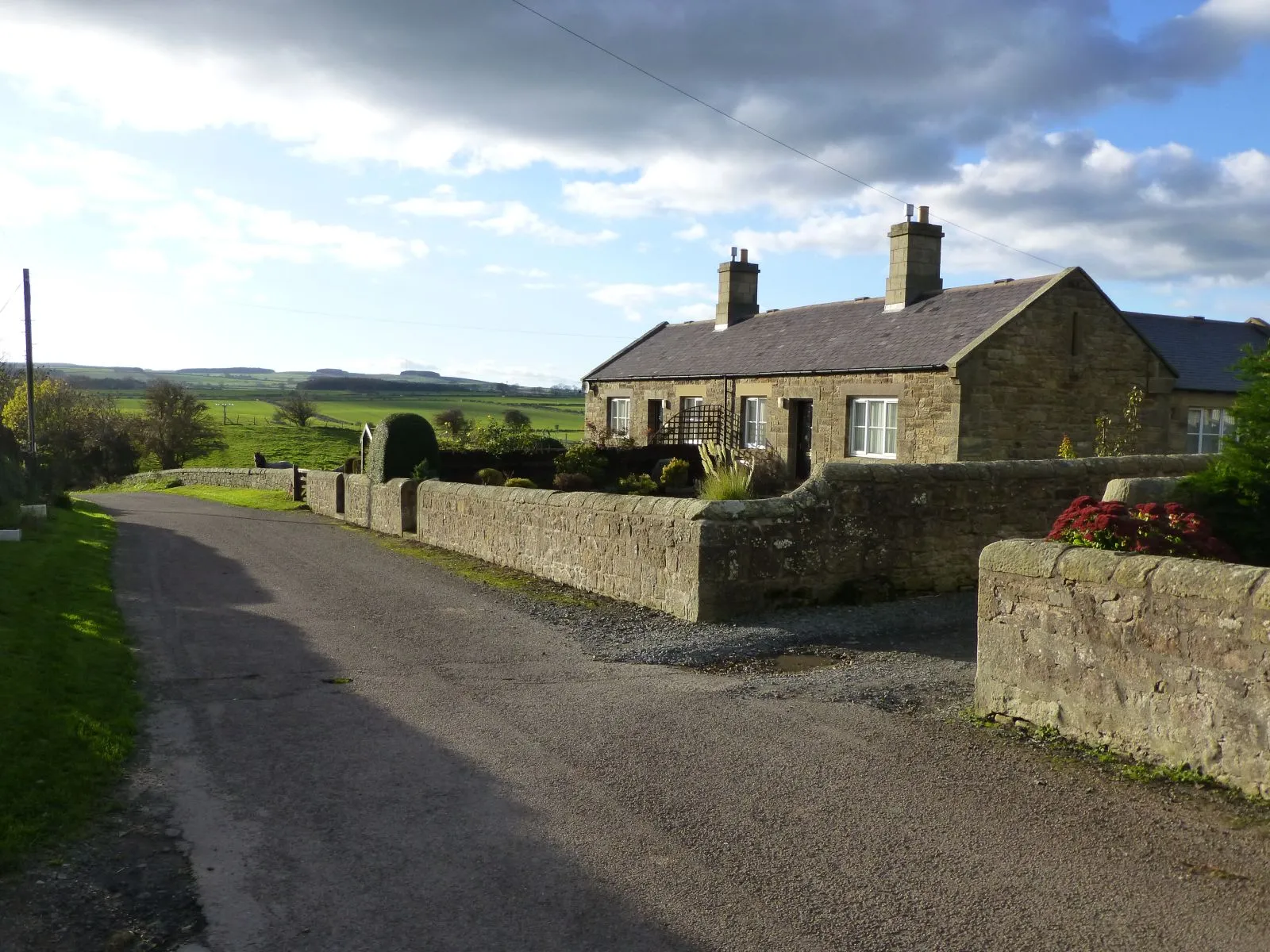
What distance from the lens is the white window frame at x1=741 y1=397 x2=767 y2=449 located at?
24188mm

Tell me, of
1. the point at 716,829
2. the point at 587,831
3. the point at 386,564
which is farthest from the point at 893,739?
the point at 386,564

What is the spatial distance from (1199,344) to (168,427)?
4892 cm

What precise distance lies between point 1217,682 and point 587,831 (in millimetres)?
3235

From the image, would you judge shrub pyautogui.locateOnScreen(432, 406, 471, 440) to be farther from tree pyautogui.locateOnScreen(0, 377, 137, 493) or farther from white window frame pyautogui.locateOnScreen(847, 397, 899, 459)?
tree pyautogui.locateOnScreen(0, 377, 137, 493)

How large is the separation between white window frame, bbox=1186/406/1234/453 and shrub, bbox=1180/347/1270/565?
1656 centimetres

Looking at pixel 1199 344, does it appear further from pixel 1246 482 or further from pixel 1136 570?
pixel 1136 570

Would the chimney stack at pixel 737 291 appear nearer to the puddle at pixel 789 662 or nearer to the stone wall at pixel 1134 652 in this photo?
the puddle at pixel 789 662

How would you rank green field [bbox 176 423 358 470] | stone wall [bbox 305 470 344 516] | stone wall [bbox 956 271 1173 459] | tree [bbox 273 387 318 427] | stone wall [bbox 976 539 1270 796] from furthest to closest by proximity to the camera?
tree [bbox 273 387 318 427] < green field [bbox 176 423 358 470] < stone wall [bbox 305 470 344 516] < stone wall [bbox 956 271 1173 459] < stone wall [bbox 976 539 1270 796]

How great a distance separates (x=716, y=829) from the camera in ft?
15.5

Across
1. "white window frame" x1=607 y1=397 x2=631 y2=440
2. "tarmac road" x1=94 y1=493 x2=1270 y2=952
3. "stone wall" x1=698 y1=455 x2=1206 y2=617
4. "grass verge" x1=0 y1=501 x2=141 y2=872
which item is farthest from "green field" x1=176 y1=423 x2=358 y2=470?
"tarmac road" x1=94 y1=493 x2=1270 y2=952

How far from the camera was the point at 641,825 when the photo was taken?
4789mm

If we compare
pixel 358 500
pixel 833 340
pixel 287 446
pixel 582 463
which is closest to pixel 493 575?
pixel 582 463

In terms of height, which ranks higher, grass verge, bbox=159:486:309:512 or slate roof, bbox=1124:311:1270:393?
slate roof, bbox=1124:311:1270:393

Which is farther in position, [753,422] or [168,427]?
[168,427]
